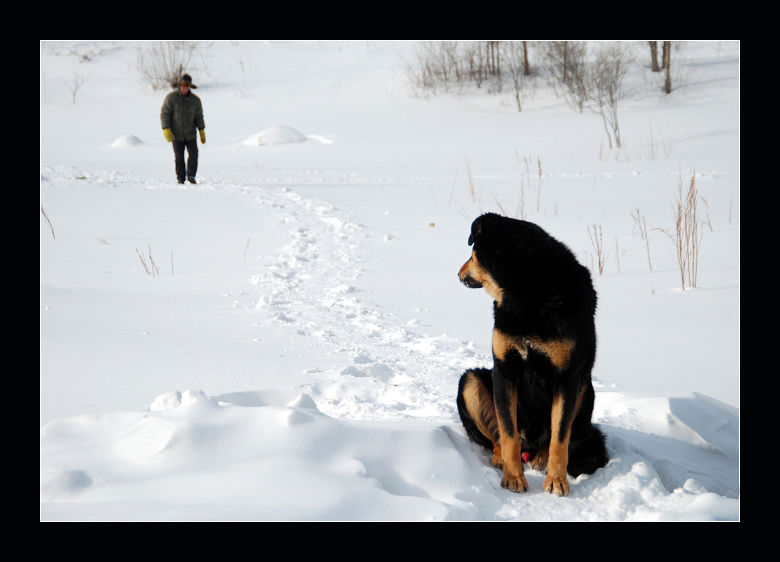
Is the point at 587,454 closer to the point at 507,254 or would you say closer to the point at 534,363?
the point at 534,363

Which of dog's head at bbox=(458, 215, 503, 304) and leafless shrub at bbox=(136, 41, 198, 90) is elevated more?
leafless shrub at bbox=(136, 41, 198, 90)

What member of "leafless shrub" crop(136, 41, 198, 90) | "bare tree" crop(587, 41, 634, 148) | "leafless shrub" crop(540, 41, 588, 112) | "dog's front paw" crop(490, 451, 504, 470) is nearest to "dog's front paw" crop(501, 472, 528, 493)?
"dog's front paw" crop(490, 451, 504, 470)

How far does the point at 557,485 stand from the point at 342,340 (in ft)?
7.68

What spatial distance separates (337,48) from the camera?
33.6 meters

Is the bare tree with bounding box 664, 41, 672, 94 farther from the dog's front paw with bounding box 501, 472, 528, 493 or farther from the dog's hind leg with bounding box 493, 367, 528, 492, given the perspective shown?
the dog's front paw with bounding box 501, 472, 528, 493

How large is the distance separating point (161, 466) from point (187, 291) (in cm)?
378

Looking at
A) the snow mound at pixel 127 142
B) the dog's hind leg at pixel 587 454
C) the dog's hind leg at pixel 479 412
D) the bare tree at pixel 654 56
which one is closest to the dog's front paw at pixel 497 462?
the dog's hind leg at pixel 479 412

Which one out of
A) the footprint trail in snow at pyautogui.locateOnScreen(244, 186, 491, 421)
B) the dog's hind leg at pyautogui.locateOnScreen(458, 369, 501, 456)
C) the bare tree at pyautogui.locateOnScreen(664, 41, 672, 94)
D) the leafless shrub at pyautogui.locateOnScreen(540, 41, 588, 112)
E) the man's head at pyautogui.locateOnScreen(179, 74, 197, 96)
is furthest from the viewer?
the bare tree at pyautogui.locateOnScreen(664, 41, 672, 94)

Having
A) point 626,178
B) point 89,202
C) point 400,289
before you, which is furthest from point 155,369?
point 626,178

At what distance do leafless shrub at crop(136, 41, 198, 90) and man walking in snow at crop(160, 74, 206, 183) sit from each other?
1716cm

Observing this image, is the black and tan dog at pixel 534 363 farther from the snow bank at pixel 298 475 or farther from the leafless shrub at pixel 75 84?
the leafless shrub at pixel 75 84

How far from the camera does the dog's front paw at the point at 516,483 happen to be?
261 centimetres

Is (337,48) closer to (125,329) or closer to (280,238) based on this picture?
(280,238)

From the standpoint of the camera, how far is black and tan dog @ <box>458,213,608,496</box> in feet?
8.50
